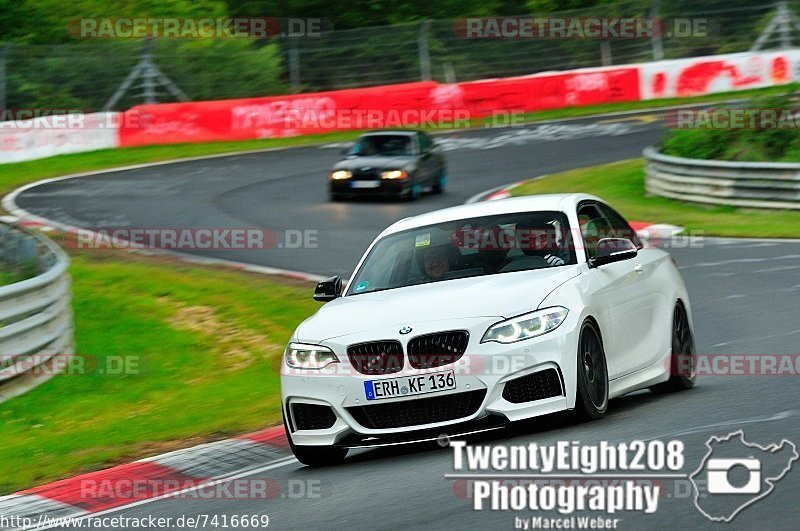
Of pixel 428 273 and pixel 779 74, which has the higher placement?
pixel 428 273

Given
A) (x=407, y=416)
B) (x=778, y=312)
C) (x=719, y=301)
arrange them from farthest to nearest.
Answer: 1. (x=719, y=301)
2. (x=778, y=312)
3. (x=407, y=416)

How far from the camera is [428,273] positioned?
31.9 feet

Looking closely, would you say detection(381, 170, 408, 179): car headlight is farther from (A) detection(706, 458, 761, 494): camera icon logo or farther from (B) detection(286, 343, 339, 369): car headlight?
(A) detection(706, 458, 761, 494): camera icon logo

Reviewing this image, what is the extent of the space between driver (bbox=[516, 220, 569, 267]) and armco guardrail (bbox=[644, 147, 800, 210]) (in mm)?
14771

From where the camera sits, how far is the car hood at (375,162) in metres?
28.8

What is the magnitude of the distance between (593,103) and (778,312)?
28257 mm

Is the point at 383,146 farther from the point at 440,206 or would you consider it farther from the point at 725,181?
the point at 725,181

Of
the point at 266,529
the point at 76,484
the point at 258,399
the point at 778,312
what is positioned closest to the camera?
the point at 266,529

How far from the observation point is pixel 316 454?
9.02 m

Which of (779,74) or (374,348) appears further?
(779,74)

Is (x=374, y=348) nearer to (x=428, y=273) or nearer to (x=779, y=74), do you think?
(x=428, y=273)

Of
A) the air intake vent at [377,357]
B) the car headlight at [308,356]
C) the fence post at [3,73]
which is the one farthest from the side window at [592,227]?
the fence post at [3,73]

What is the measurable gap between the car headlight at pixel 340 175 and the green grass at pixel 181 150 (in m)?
6.72

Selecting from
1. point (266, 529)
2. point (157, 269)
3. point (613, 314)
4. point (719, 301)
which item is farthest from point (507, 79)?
point (266, 529)
